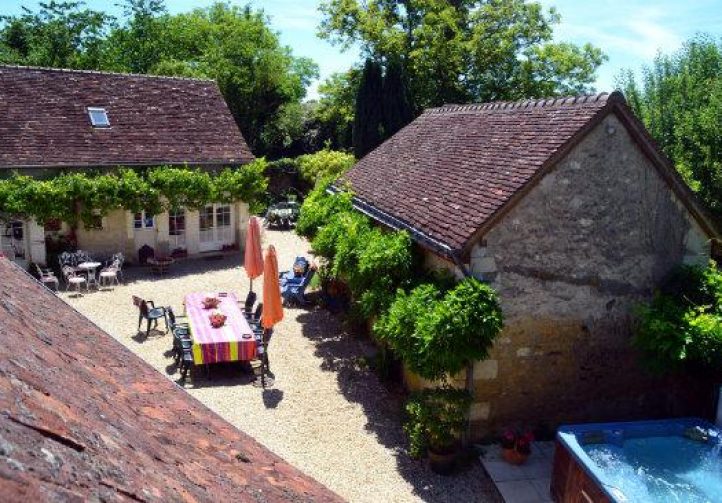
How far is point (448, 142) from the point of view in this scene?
15492 mm

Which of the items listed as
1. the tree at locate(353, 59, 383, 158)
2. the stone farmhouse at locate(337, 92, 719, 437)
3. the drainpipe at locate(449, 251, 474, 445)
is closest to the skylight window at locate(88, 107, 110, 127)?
the tree at locate(353, 59, 383, 158)

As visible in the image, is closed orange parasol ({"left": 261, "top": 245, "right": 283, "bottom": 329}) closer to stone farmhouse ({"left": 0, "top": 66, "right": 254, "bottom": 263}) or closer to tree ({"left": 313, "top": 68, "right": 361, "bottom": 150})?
stone farmhouse ({"left": 0, "top": 66, "right": 254, "bottom": 263})

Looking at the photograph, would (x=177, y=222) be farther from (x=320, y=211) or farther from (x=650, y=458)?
(x=650, y=458)

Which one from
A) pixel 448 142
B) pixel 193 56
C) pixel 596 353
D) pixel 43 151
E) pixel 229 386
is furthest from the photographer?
pixel 193 56

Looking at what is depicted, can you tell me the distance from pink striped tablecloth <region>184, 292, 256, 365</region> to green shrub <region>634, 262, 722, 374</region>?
794cm

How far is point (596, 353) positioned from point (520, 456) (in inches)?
104

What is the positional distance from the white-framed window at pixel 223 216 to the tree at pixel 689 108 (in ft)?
52.7

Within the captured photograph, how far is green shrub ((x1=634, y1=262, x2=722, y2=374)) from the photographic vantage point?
32.8 feet

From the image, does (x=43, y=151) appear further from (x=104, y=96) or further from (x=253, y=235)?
(x=253, y=235)

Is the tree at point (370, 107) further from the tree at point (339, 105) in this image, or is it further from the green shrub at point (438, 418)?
the green shrub at point (438, 418)

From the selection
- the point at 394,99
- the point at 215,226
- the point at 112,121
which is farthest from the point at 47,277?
the point at 394,99

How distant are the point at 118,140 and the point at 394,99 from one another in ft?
38.5

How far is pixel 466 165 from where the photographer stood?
43.1 feet

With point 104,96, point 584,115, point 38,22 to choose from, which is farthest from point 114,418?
point 38,22
